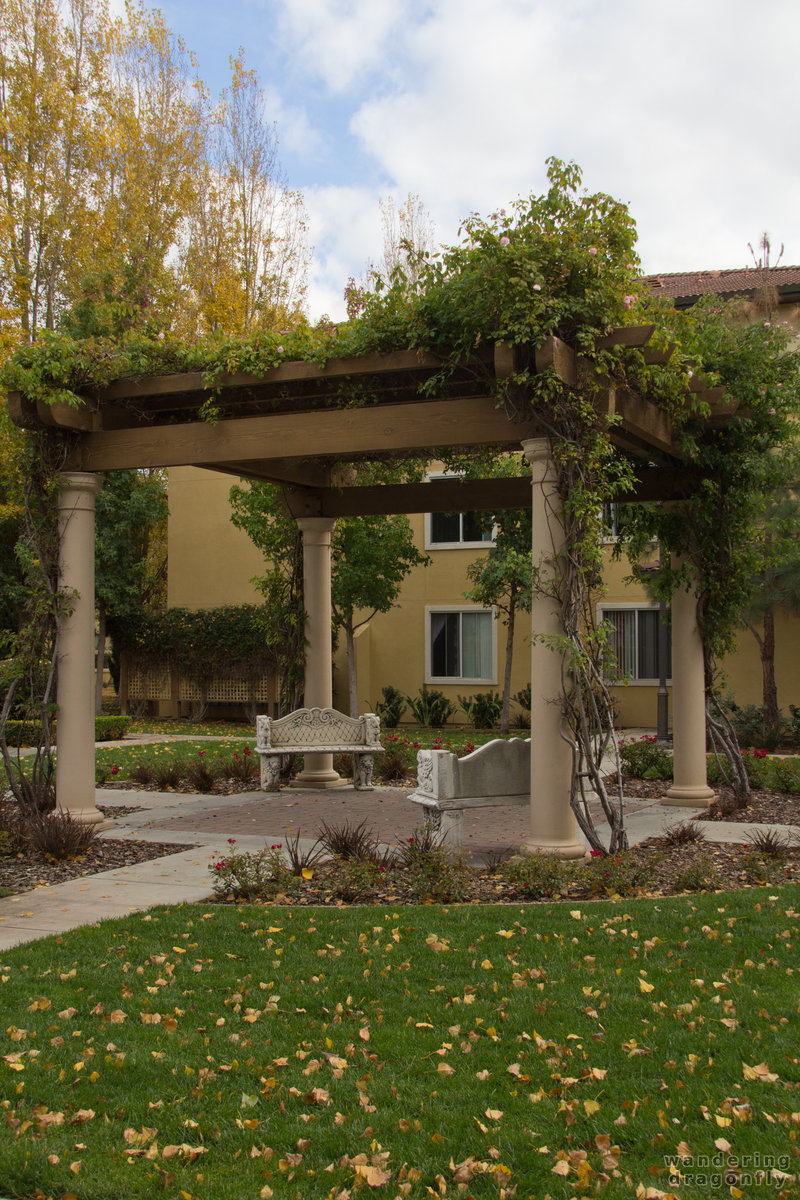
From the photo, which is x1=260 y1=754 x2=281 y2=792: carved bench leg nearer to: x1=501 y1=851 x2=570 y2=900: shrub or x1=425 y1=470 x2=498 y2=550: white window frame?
x1=501 y1=851 x2=570 y2=900: shrub

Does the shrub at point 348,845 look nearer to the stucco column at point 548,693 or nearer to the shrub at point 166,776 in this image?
the stucco column at point 548,693

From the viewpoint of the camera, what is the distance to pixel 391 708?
21000 millimetres

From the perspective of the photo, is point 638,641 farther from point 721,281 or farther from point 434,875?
point 434,875

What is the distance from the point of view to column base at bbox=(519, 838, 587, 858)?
6.95 metres

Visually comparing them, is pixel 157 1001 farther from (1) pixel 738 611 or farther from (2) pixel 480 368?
(1) pixel 738 611

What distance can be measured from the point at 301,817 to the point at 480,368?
4.70 m

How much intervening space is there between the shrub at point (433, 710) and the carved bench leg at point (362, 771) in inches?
353

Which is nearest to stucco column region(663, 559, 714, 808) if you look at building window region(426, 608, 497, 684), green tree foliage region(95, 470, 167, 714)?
building window region(426, 608, 497, 684)

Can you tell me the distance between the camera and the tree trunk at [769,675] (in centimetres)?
1661

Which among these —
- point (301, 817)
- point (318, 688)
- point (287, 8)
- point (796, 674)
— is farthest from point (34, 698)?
point (796, 674)

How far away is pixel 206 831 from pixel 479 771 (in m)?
2.90

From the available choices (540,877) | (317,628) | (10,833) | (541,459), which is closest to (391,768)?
(317,628)

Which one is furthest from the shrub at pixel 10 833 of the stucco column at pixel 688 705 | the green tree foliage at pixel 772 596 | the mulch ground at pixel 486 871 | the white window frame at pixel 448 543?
the white window frame at pixel 448 543

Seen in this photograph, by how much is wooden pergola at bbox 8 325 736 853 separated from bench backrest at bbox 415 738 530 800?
1.88 feet
